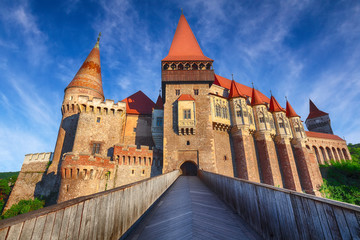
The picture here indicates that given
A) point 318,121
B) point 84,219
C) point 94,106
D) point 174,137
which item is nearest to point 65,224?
point 84,219

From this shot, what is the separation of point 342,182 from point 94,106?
38401 millimetres

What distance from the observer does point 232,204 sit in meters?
4.87

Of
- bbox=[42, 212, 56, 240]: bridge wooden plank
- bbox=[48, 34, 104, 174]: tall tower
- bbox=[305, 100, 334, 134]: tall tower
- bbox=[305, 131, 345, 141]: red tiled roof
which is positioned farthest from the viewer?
bbox=[305, 100, 334, 134]: tall tower

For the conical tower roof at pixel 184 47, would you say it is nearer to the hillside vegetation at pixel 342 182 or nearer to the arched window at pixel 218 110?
the arched window at pixel 218 110

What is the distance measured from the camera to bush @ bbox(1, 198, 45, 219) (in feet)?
55.5

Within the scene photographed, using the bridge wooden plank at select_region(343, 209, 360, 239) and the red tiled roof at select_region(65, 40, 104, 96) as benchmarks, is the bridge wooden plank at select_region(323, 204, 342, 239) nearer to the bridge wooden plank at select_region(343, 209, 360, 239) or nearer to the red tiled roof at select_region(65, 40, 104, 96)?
the bridge wooden plank at select_region(343, 209, 360, 239)

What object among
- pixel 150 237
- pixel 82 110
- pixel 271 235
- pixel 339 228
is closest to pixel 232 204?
pixel 271 235

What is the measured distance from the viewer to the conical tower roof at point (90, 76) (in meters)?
22.5

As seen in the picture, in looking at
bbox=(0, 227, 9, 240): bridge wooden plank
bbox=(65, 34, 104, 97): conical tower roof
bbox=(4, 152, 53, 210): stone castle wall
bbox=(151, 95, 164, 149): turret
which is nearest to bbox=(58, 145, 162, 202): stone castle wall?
bbox=(151, 95, 164, 149): turret

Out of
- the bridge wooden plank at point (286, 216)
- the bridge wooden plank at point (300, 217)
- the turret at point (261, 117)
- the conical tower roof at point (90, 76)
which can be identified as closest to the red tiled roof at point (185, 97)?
the turret at point (261, 117)

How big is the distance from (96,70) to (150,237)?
2754 cm

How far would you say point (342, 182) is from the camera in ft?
79.8

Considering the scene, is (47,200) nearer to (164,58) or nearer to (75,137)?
(75,137)

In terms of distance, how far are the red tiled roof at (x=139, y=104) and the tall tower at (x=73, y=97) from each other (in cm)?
406
